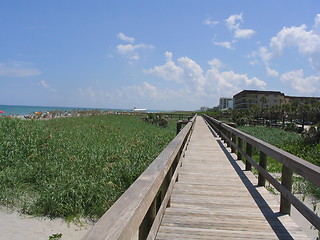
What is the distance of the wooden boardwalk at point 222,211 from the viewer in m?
2.95

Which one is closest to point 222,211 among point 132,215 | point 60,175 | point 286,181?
point 286,181

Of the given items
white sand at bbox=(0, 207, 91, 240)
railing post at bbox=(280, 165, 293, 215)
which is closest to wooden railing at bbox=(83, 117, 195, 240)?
railing post at bbox=(280, 165, 293, 215)

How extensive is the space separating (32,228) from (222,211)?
320 centimetres

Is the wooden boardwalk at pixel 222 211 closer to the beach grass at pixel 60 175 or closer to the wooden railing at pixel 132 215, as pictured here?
the wooden railing at pixel 132 215

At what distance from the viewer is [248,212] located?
3.61m

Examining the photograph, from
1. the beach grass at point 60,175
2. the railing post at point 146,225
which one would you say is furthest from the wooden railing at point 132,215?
the beach grass at point 60,175

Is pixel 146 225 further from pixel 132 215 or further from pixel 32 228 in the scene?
pixel 32 228

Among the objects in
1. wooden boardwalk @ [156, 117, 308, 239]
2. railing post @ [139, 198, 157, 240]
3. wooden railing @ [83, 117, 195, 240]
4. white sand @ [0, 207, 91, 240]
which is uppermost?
wooden railing @ [83, 117, 195, 240]

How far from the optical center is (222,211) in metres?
3.61

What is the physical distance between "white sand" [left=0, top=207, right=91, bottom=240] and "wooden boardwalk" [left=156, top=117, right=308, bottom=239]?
1.85 metres

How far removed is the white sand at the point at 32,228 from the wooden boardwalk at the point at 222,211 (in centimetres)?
185

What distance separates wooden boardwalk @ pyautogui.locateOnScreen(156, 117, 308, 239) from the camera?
2.95 metres

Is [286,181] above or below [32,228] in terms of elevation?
above

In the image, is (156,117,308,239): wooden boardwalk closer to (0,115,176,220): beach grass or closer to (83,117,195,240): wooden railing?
(83,117,195,240): wooden railing
